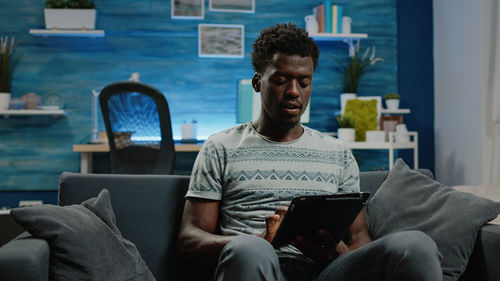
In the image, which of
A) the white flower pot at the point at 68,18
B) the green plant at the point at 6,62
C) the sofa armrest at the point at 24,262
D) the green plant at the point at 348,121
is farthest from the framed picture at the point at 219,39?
the sofa armrest at the point at 24,262

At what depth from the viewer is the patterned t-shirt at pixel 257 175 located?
58.4 inches

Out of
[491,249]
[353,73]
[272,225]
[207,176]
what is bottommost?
[491,249]

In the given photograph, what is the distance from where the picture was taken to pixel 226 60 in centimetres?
407

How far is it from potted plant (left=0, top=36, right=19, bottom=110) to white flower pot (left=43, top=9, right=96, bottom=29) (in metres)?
0.36

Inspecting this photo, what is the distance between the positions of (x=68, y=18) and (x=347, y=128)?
2.29m

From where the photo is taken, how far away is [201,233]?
1.40 m

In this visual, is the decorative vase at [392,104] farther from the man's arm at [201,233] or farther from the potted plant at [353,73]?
the man's arm at [201,233]

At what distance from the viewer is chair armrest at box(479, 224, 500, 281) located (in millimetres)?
1385

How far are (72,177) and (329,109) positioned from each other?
2815 millimetres

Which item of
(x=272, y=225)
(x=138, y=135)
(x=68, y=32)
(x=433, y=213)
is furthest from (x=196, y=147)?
(x=272, y=225)

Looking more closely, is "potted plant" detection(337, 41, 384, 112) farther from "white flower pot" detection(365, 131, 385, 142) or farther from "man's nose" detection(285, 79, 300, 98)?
"man's nose" detection(285, 79, 300, 98)

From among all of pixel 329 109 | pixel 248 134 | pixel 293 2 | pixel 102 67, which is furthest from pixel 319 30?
pixel 248 134

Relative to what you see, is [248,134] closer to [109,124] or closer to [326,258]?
[326,258]

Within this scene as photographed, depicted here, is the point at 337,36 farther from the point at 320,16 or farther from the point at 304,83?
the point at 304,83
